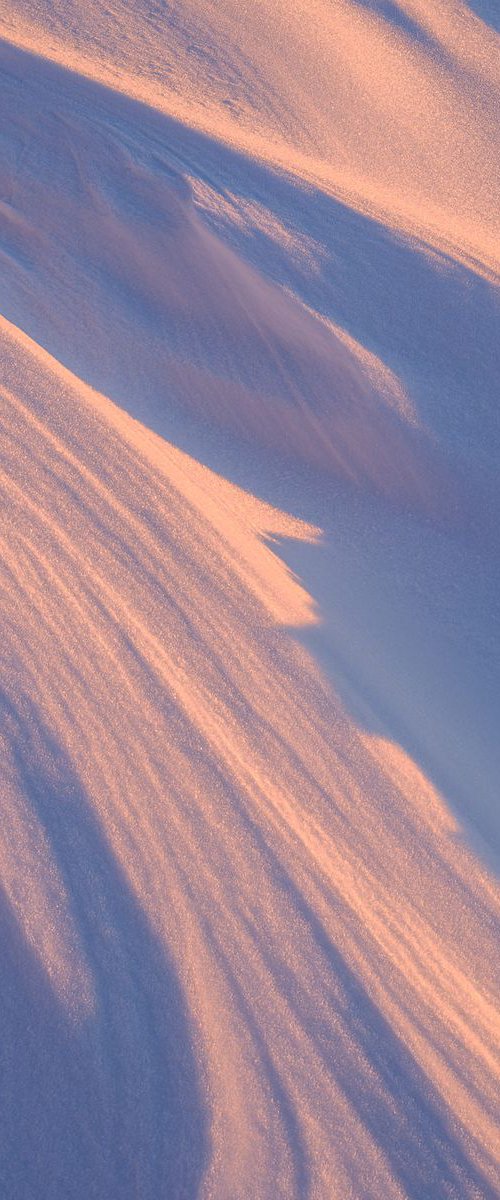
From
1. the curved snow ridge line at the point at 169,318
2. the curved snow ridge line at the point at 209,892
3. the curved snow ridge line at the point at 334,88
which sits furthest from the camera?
the curved snow ridge line at the point at 334,88

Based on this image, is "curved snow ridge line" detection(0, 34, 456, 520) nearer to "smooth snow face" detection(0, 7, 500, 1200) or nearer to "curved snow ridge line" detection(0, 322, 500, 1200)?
"smooth snow face" detection(0, 7, 500, 1200)

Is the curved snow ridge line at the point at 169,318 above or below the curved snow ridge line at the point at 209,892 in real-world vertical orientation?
above

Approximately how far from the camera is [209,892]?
98.1 inches

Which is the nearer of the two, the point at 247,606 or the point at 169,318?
the point at 247,606

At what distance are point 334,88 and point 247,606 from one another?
354cm

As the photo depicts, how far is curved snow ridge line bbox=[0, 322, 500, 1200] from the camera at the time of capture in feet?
7.18

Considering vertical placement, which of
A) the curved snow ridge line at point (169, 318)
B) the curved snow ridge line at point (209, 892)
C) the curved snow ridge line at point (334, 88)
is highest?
the curved snow ridge line at point (334, 88)

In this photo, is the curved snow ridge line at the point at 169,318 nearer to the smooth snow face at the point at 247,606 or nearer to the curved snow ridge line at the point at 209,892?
the smooth snow face at the point at 247,606

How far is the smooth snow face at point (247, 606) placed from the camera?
2.25m

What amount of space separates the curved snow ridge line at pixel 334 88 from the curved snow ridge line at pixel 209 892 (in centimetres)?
230

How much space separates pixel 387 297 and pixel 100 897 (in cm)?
299

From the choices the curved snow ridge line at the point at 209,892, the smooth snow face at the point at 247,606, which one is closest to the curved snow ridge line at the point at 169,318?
the smooth snow face at the point at 247,606

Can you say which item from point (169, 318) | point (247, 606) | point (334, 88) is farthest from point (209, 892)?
point (334, 88)

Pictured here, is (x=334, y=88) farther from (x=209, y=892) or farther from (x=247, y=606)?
(x=209, y=892)
